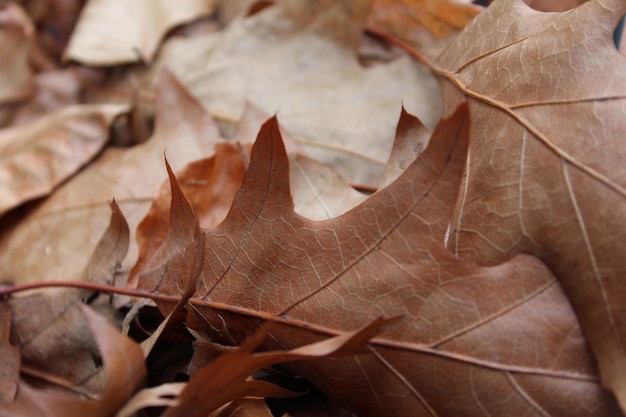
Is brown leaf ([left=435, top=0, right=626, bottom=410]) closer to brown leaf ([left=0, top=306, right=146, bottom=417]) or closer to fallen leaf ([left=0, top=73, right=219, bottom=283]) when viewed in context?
brown leaf ([left=0, top=306, right=146, bottom=417])

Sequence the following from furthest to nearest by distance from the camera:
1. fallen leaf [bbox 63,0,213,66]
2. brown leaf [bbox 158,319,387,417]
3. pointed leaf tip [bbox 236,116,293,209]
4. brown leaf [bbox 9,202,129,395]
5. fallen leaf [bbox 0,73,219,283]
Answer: fallen leaf [bbox 63,0,213,66]
fallen leaf [bbox 0,73,219,283]
brown leaf [bbox 9,202,129,395]
pointed leaf tip [bbox 236,116,293,209]
brown leaf [bbox 158,319,387,417]

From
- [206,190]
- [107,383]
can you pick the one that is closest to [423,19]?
[206,190]

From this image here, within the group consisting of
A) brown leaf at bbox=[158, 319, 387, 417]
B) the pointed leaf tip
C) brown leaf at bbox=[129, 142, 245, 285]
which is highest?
the pointed leaf tip

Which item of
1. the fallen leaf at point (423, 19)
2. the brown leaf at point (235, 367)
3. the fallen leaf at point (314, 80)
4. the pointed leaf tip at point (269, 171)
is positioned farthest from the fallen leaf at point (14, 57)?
the brown leaf at point (235, 367)

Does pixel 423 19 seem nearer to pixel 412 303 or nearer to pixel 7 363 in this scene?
pixel 412 303

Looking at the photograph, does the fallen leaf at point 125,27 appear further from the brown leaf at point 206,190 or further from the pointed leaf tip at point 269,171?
the pointed leaf tip at point 269,171

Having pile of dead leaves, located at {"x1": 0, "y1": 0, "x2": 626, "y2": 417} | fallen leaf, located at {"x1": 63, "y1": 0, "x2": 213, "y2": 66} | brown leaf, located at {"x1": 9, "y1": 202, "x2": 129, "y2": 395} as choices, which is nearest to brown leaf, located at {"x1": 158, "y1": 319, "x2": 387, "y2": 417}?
pile of dead leaves, located at {"x1": 0, "y1": 0, "x2": 626, "y2": 417}

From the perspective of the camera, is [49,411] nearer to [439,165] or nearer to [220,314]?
[220,314]
